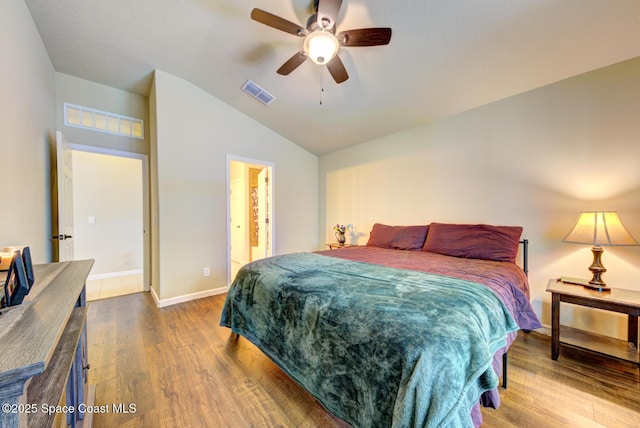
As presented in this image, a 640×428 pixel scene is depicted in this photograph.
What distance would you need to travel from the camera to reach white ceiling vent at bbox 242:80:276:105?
318 centimetres

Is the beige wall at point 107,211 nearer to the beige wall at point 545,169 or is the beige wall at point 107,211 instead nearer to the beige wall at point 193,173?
the beige wall at point 193,173

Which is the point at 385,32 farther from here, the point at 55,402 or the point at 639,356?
the point at 639,356

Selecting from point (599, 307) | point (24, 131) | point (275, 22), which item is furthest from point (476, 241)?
point (24, 131)

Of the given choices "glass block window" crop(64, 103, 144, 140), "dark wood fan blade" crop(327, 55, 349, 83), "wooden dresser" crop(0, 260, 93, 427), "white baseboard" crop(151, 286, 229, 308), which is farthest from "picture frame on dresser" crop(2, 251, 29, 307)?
"glass block window" crop(64, 103, 144, 140)

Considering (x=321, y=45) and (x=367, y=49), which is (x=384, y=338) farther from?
(x=367, y=49)

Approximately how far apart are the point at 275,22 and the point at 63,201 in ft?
9.65

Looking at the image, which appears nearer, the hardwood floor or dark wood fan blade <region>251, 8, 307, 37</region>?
the hardwood floor

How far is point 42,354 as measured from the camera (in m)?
0.57

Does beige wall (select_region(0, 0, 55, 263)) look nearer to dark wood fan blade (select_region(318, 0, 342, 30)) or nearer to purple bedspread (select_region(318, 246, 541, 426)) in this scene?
dark wood fan blade (select_region(318, 0, 342, 30))

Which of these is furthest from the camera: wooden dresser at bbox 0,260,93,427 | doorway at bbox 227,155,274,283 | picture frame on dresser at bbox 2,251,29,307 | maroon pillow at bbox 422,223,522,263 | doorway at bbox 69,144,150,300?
doorway at bbox 227,155,274,283

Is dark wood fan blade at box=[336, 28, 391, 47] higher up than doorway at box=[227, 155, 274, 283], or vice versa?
dark wood fan blade at box=[336, 28, 391, 47]

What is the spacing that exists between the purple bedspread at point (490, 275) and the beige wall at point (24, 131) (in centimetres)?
271

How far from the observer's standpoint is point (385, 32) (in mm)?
1762

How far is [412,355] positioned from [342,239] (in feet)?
10.6
